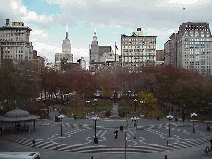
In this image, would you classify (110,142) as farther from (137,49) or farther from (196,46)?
(196,46)

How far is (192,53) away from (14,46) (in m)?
82.9

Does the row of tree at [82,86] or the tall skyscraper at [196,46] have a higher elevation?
the tall skyscraper at [196,46]

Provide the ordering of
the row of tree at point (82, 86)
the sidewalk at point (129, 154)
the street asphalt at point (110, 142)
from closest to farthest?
1. the sidewalk at point (129, 154)
2. the street asphalt at point (110, 142)
3. the row of tree at point (82, 86)

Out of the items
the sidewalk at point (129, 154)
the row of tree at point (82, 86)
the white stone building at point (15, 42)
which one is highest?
the white stone building at point (15, 42)

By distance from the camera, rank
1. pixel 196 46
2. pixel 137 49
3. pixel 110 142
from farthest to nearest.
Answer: pixel 196 46 < pixel 137 49 < pixel 110 142

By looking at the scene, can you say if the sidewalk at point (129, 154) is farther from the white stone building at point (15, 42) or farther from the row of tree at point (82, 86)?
the white stone building at point (15, 42)

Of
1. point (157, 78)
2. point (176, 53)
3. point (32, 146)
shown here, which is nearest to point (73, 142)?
point (32, 146)

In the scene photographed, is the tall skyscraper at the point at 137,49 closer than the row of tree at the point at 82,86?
No

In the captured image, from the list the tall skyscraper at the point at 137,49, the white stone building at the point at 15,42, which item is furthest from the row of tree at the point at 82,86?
the tall skyscraper at the point at 137,49

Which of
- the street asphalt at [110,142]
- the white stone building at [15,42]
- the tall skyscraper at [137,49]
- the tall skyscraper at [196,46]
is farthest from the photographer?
the tall skyscraper at [196,46]

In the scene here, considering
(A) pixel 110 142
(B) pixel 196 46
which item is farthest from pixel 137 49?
(A) pixel 110 142

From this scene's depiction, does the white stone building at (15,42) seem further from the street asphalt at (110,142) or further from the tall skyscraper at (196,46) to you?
the tall skyscraper at (196,46)

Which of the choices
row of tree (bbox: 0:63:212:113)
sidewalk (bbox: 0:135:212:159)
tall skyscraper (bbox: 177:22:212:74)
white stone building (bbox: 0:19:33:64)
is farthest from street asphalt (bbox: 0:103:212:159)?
tall skyscraper (bbox: 177:22:212:74)

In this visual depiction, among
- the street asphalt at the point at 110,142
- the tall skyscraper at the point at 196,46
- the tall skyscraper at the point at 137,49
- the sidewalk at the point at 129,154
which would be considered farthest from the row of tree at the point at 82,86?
the tall skyscraper at the point at 196,46
